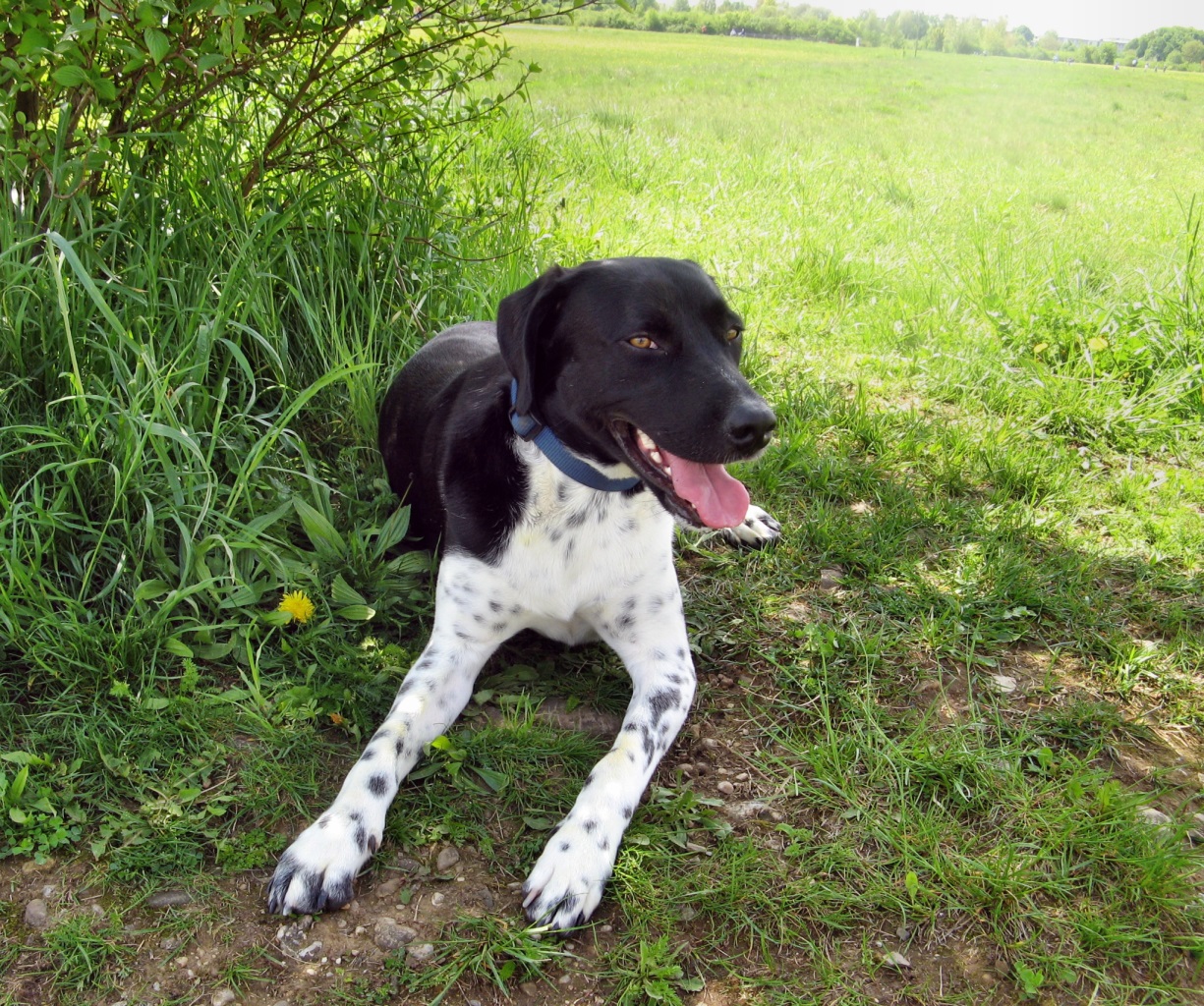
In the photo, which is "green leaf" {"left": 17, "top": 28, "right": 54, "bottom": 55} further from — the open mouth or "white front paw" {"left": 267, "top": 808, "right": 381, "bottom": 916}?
"white front paw" {"left": 267, "top": 808, "right": 381, "bottom": 916}

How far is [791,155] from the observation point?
730 centimetres

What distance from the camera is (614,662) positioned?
2811 millimetres

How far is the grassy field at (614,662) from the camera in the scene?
1.96 meters

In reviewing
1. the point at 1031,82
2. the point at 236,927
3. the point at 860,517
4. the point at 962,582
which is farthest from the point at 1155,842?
the point at 1031,82

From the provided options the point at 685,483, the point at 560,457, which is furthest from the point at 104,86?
the point at 685,483

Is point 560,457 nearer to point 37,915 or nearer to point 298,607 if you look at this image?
point 298,607

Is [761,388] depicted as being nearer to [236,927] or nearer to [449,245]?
[449,245]

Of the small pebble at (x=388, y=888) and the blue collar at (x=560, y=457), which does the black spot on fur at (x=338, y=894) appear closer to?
the small pebble at (x=388, y=888)

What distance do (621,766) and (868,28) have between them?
658cm

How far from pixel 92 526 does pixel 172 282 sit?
894 mm

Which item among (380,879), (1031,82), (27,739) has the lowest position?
(380,879)

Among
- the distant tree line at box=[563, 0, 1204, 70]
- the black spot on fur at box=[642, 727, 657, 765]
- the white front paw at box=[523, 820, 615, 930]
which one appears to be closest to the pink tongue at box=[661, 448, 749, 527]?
the black spot on fur at box=[642, 727, 657, 765]

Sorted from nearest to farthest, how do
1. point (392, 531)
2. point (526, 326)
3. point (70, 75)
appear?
point (526, 326) → point (70, 75) → point (392, 531)

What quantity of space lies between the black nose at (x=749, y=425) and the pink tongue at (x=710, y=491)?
135 mm
